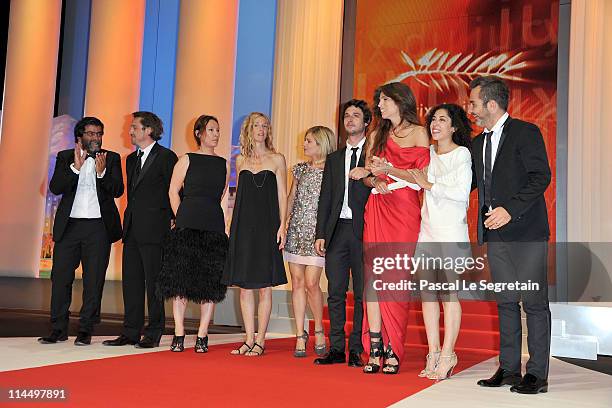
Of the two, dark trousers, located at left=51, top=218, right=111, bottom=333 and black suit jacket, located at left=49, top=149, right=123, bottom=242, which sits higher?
black suit jacket, located at left=49, top=149, right=123, bottom=242

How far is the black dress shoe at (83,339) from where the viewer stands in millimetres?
4621

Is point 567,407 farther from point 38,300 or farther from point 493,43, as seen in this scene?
point 38,300

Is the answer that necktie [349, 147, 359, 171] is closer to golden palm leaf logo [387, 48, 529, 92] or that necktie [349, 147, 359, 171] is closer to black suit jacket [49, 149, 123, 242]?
black suit jacket [49, 149, 123, 242]

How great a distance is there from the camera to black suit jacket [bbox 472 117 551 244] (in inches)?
129

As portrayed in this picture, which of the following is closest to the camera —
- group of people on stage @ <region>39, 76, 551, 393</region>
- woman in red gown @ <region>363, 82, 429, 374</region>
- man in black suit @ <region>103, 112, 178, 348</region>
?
group of people on stage @ <region>39, 76, 551, 393</region>

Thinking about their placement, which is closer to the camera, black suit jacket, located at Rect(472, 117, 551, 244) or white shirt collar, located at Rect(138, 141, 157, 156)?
black suit jacket, located at Rect(472, 117, 551, 244)

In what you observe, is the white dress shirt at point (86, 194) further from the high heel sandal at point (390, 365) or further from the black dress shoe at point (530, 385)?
the black dress shoe at point (530, 385)

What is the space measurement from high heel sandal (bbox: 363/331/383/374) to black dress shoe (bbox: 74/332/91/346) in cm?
195

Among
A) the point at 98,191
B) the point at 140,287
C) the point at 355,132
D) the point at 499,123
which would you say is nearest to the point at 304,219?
the point at 355,132

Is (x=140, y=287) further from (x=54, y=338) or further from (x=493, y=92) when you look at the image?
(x=493, y=92)

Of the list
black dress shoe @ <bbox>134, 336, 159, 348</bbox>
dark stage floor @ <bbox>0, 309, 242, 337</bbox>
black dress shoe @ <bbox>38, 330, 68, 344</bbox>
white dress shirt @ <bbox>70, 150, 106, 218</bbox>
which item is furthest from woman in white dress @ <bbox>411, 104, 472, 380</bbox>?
dark stage floor @ <bbox>0, 309, 242, 337</bbox>

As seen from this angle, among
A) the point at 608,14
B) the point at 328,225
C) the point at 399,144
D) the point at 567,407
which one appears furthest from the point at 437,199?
the point at 608,14

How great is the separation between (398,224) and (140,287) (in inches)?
77.9

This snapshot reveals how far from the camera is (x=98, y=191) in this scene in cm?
486
